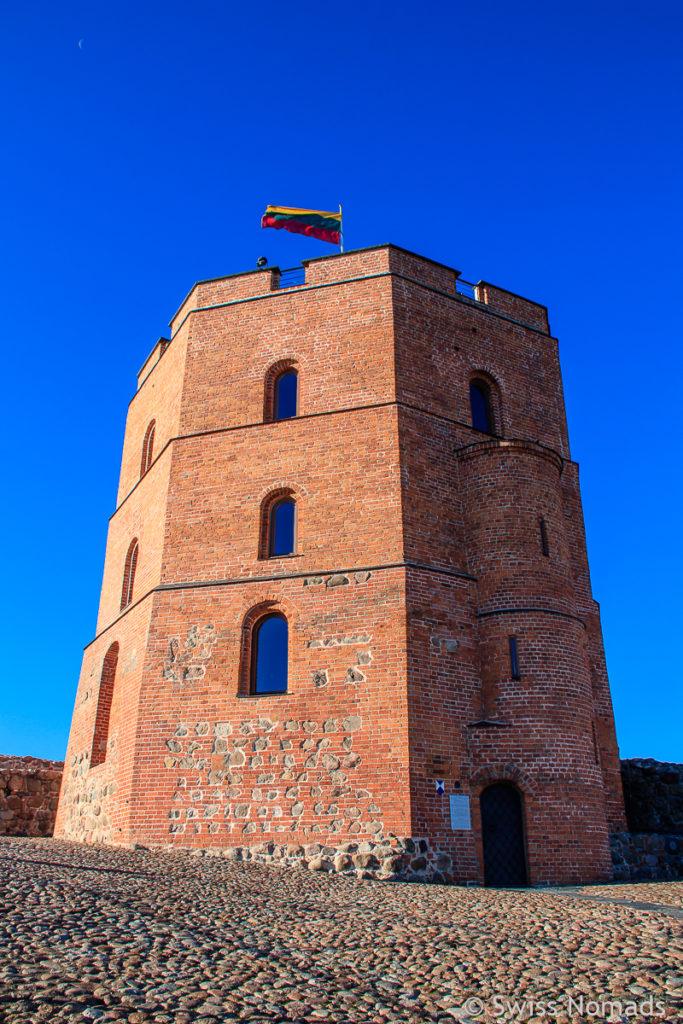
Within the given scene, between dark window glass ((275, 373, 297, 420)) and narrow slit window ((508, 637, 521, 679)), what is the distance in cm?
622

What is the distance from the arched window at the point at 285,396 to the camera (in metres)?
16.2

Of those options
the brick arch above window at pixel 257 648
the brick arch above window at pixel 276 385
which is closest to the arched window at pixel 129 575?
the brick arch above window at pixel 257 648

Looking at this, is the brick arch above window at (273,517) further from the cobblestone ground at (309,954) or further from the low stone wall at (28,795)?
the low stone wall at (28,795)

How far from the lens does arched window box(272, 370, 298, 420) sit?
53.1 ft

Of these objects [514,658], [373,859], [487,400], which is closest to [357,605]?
[514,658]

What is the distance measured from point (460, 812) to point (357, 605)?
3654mm

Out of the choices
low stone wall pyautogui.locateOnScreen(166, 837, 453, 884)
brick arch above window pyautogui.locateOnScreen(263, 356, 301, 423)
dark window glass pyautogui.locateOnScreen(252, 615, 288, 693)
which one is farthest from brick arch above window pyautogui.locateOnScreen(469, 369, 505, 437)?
low stone wall pyautogui.locateOnScreen(166, 837, 453, 884)

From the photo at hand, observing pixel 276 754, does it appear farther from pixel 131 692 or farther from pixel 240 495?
pixel 240 495

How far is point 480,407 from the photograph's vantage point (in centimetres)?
1691

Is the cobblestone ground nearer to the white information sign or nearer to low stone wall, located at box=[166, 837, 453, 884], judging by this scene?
low stone wall, located at box=[166, 837, 453, 884]

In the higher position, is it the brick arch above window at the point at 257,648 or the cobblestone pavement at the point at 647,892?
the brick arch above window at the point at 257,648

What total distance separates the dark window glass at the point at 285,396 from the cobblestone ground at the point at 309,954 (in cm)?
939

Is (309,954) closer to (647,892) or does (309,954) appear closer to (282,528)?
(647,892)

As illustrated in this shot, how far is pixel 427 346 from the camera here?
53.0ft
